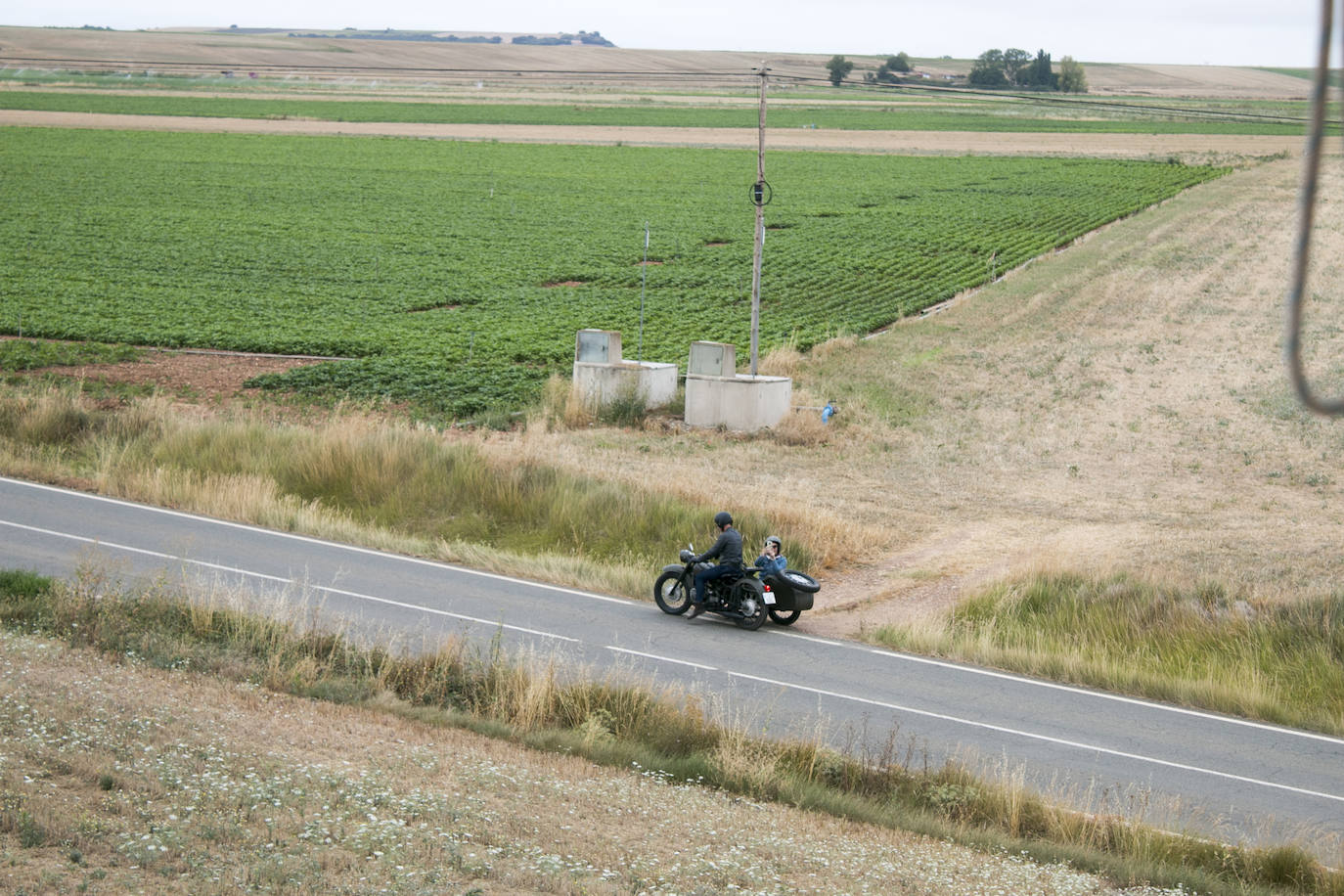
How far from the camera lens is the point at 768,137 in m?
118

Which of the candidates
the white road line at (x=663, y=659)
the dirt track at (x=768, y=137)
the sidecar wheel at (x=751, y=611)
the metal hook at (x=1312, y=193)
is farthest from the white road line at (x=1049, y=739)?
the dirt track at (x=768, y=137)

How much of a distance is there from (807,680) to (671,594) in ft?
10.6

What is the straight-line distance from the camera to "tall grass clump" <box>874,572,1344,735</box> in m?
15.2

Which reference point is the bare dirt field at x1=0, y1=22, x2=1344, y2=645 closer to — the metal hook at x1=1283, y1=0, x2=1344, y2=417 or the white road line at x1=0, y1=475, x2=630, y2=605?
the white road line at x1=0, y1=475, x2=630, y2=605

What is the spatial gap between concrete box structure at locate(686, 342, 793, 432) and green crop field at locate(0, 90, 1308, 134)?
332 ft

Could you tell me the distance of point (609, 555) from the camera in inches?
826

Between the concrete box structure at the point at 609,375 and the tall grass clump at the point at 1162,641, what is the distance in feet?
42.2

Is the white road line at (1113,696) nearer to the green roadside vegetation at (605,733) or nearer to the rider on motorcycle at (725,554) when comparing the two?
the rider on motorcycle at (725,554)

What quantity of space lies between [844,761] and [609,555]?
31.2ft

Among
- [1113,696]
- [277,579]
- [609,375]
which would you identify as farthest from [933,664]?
[609,375]

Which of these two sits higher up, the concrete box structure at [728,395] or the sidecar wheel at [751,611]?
the concrete box structure at [728,395]

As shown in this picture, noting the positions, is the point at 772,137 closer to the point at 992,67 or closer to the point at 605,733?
the point at 992,67

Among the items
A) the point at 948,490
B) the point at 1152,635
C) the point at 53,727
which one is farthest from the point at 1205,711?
the point at 53,727

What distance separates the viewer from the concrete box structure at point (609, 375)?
29344mm
